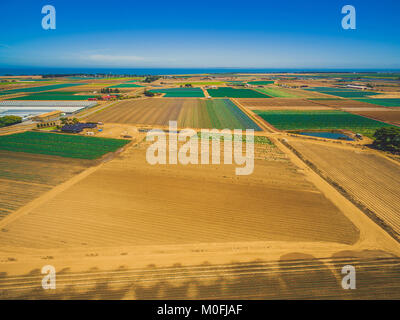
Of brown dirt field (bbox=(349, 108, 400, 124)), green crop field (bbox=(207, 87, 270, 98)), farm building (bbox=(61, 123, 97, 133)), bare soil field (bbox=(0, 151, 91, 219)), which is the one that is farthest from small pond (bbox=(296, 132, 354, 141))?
green crop field (bbox=(207, 87, 270, 98))

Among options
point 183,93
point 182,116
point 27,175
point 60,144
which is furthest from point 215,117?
point 183,93

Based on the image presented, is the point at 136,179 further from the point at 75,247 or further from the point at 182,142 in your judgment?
the point at 182,142

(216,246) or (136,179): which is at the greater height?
(136,179)

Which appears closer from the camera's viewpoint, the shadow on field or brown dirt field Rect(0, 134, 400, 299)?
the shadow on field

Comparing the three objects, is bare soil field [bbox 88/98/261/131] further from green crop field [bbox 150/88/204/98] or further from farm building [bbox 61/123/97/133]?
green crop field [bbox 150/88/204/98]

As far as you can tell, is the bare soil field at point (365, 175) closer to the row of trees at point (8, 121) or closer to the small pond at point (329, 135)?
the small pond at point (329, 135)
